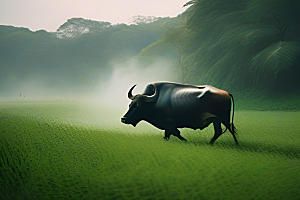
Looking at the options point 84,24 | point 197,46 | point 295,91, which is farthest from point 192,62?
point 84,24

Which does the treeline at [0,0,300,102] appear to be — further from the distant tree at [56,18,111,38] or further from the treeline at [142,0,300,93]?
the distant tree at [56,18,111,38]

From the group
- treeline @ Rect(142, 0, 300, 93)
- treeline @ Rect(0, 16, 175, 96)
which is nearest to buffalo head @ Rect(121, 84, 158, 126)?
treeline @ Rect(142, 0, 300, 93)

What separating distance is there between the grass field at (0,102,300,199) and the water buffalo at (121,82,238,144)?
443 millimetres

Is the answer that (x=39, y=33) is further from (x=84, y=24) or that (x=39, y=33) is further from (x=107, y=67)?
(x=107, y=67)

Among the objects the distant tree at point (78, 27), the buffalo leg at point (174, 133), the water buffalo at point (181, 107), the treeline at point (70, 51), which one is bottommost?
the buffalo leg at point (174, 133)

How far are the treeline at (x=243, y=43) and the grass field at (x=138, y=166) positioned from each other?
10.5 meters

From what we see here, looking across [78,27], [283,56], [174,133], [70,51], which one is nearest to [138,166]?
[174,133]

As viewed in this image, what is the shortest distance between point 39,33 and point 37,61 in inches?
356

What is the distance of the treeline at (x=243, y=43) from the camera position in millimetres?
14807

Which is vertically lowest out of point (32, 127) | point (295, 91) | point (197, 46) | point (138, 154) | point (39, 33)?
point (295, 91)

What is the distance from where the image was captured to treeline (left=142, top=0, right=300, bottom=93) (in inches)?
583

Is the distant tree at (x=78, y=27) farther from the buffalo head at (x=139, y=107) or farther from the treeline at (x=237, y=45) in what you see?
the buffalo head at (x=139, y=107)

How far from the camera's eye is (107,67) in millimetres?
46219

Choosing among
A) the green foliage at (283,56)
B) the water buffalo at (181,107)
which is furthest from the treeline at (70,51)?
the water buffalo at (181,107)
